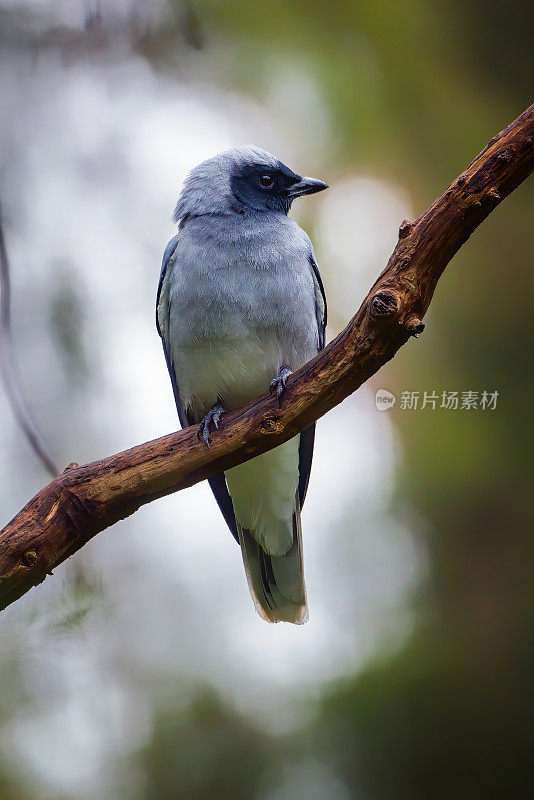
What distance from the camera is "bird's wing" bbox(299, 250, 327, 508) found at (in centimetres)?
409

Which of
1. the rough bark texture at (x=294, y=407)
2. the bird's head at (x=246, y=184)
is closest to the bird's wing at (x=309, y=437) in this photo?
the bird's head at (x=246, y=184)

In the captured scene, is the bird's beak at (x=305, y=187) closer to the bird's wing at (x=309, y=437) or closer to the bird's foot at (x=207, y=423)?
the bird's wing at (x=309, y=437)

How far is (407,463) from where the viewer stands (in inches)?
196

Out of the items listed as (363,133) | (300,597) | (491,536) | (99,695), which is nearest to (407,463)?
(491,536)

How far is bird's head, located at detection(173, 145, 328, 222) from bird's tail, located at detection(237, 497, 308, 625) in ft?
5.57

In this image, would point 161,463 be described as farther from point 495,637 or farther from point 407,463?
point 495,637

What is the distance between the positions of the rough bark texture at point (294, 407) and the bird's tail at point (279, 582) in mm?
1252

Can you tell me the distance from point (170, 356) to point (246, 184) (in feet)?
3.38

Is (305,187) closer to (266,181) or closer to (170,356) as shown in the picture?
(266,181)

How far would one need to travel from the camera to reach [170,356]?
4164 mm

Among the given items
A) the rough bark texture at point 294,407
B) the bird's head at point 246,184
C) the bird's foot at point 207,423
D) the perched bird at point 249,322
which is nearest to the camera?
the rough bark texture at point 294,407

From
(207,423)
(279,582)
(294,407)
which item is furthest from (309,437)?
(294,407)

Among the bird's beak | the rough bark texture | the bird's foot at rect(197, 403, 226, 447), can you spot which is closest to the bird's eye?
the bird's beak

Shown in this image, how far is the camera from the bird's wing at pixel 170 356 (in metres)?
4.08
